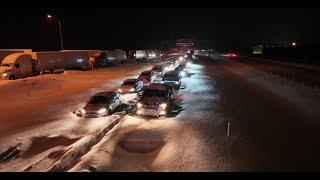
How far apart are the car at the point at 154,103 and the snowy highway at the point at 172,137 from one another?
1.62ft

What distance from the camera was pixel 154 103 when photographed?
21766mm

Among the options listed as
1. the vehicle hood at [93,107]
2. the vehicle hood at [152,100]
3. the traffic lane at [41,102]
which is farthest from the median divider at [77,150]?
the traffic lane at [41,102]

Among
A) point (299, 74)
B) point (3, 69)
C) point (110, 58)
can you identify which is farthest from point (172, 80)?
point (110, 58)

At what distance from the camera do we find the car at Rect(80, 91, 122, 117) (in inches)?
866

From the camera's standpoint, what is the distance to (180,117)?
71.7 feet

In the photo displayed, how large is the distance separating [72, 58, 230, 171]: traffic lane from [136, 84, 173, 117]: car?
17.9 inches

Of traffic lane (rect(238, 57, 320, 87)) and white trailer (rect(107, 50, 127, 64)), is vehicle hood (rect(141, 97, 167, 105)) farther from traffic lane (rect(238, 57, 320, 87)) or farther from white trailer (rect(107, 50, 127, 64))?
white trailer (rect(107, 50, 127, 64))

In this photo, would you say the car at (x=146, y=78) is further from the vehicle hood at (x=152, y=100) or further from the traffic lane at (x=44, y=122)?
the vehicle hood at (x=152, y=100)

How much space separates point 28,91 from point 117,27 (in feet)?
401

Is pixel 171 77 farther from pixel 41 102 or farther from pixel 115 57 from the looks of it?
pixel 115 57

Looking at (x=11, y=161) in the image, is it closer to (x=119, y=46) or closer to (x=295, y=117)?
(x=295, y=117)

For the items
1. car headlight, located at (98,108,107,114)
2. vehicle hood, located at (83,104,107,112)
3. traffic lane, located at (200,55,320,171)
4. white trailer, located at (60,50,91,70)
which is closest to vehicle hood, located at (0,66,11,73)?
white trailer, located at (60,50,91,70)

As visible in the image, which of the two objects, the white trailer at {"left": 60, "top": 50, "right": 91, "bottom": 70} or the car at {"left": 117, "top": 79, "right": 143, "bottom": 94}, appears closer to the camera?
the car at {"left": 117, "top": 79, "right": 143, "bottom": 94}

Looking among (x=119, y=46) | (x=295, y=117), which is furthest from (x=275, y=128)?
(x=119, y=46)
